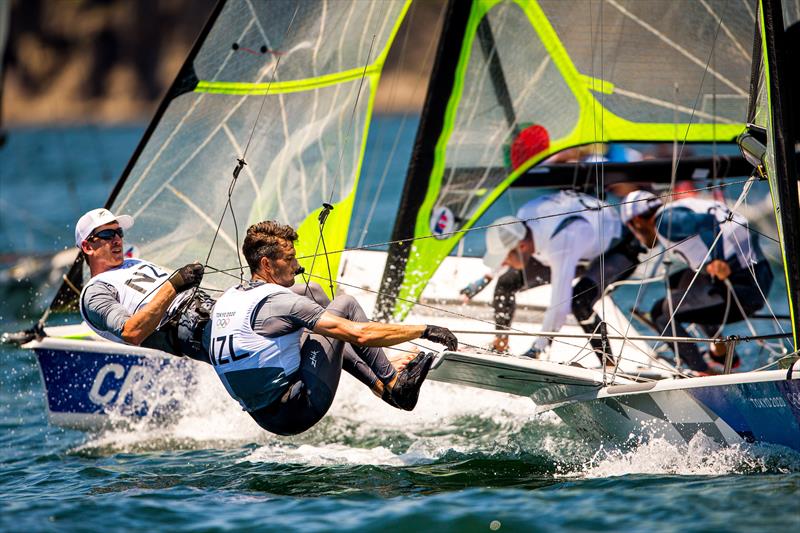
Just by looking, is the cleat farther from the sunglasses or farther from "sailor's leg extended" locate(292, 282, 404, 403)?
the sunglasses

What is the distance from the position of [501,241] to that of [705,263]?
103 centimetres

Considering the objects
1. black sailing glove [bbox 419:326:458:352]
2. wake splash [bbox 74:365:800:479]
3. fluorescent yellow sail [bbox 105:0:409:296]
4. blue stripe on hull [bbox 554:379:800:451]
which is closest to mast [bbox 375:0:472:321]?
fluorescent yellow sail [bbox 105:0:409:296]

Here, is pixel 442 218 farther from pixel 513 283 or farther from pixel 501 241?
pixel 513 283

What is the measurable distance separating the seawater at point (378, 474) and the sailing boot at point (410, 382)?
0.32m

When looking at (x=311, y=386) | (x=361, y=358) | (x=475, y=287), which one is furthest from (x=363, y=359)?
(x=475, y=287)

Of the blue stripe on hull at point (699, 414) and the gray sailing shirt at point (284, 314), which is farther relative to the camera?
the gray sailing shirt at point (284, 314)

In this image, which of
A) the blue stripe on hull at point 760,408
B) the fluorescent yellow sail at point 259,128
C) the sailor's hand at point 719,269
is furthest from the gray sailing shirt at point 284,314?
the sailor's hand at point 719,269

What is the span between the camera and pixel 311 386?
13.5 feet

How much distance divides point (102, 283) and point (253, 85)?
1602 mm

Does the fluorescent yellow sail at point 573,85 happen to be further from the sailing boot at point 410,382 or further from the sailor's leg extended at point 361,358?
the sailing boot at point 410,382

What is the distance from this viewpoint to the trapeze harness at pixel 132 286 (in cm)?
440

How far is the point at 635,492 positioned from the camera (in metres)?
3.72

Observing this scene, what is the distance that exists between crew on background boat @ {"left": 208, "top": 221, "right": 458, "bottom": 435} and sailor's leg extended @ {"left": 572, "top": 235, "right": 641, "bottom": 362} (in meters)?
1.56

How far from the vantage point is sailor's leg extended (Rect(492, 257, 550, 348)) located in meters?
5.82
